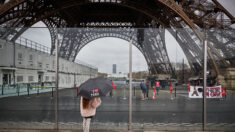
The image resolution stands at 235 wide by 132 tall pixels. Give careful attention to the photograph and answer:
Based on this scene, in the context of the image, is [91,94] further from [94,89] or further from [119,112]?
[119,112]

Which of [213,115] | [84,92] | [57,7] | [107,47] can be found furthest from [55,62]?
[57,7]

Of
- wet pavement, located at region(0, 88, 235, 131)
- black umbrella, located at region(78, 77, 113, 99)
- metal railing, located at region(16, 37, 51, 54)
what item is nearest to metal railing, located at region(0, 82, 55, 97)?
wet pavement, located at region(0, 88, 235, 131)

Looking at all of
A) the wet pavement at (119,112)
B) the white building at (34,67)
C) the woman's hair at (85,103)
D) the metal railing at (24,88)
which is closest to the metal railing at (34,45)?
the white building at (34,67)

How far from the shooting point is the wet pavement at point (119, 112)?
16.0 feet

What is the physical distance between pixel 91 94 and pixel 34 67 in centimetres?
286

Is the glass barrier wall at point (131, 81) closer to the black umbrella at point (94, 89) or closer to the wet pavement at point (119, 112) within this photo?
the wet pavement at point (119, 112)

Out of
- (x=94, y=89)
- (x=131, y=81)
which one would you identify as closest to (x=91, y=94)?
(x=94, y=89)

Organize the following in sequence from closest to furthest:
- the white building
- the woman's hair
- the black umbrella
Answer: the black umbrella < the woman's hair < the white building

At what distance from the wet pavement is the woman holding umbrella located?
155cm

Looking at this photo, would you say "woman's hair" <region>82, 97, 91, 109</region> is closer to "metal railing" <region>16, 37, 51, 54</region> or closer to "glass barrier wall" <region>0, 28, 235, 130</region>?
"glass barrier wall" <region>0, 28, 235, 130</region>

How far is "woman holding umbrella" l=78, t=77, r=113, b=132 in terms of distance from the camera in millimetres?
3221

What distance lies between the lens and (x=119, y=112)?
5.05 metres

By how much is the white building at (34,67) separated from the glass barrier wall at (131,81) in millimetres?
26

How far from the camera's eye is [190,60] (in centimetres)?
501
